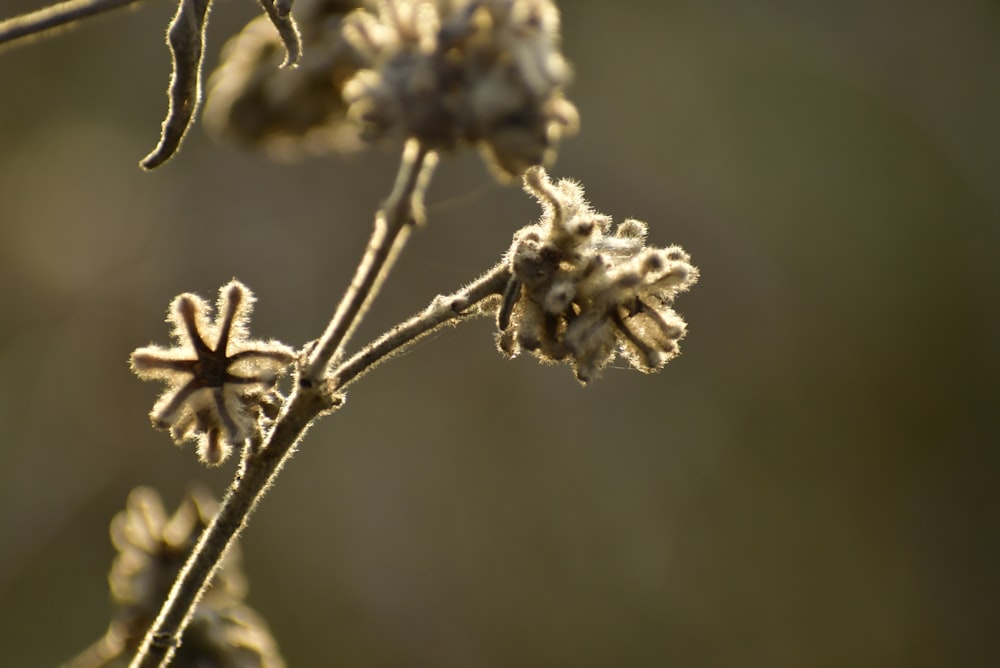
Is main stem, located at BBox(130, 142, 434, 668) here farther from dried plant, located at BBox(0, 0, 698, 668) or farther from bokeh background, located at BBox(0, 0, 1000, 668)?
bokeh background, located at BBox(0, 0, 1000, 668)

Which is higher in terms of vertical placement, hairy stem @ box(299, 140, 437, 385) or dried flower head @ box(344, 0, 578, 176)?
dried flower head @ box(344, 0, 578, 176)

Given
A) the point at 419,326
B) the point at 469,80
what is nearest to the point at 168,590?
the point at 419,326

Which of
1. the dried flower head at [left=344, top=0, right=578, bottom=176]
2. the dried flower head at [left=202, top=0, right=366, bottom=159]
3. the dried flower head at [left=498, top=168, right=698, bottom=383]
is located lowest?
the dried flower head at [left=498, top=168, right=698, bottom=383]

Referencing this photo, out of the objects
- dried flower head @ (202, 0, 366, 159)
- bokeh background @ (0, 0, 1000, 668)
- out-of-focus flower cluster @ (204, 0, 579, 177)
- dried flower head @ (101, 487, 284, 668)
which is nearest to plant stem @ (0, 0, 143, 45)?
out-of-focus flower cluster @ (204, 0, 579, 177)

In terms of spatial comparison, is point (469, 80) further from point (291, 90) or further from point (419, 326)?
point (291, 90)

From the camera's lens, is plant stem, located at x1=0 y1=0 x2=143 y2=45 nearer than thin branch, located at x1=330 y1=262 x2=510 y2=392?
Yes

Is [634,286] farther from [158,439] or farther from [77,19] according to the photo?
[158,439]

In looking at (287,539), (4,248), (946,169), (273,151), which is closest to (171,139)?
(273,151)
